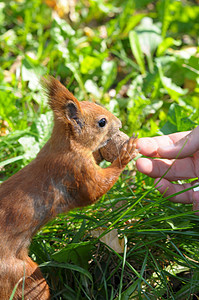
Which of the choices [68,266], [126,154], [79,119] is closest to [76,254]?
[68,266]

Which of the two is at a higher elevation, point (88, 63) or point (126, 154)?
point (88, 63)

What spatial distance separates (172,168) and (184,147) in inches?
9.3

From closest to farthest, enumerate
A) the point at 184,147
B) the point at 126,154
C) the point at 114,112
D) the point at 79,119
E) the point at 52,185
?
1. the point at 52,185
2. the point at 79,119
3. the point at 126,154
4. the point at 184,147
5. the point at 114,112

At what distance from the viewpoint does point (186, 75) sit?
A: 339 cm

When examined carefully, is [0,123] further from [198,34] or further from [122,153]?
[198,34]

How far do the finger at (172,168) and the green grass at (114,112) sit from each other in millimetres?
144

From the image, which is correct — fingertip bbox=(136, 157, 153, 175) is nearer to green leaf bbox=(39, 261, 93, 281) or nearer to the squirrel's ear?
the squirrel's ear

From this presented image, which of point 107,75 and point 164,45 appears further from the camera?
point 164,45

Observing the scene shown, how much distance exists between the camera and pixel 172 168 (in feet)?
7.59

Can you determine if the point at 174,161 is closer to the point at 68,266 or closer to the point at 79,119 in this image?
the point at 79,119

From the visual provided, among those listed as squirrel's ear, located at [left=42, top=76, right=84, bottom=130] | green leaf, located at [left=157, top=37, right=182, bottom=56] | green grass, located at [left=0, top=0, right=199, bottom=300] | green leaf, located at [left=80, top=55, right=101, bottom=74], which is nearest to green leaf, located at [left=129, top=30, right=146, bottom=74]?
green grass, located at [left=0, top=0, right=199, bottom=300]

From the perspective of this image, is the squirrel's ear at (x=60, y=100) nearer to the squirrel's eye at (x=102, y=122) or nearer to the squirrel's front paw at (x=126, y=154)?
the squirrel's eye at (x=102, y=122)

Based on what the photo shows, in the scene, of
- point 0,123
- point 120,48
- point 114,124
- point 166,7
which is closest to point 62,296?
point 114,124

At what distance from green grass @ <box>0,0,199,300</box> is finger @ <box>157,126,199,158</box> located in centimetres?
26
